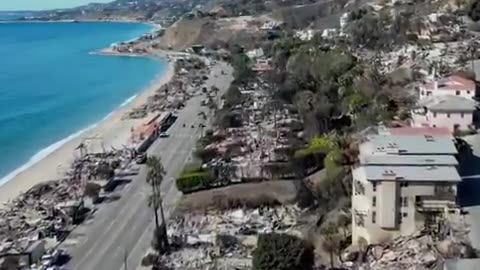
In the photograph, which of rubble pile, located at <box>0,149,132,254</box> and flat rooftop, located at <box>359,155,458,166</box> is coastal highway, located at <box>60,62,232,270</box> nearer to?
rubble pile, located at <box>0,149,132,254</box>

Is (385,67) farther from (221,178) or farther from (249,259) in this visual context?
(249,259)

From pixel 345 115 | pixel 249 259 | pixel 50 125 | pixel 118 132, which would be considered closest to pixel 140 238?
pixel 249 259

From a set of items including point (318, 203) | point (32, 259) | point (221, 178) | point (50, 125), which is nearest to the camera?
point (32, 259)

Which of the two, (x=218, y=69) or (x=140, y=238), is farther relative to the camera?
(x=218, y=69)

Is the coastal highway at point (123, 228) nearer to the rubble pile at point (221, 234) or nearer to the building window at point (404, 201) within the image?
the rubble pile at point (221, 234)

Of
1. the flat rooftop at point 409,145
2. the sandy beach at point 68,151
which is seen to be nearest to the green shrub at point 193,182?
the flat rooftop at point 409,145

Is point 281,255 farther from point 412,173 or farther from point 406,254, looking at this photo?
point 412,173
